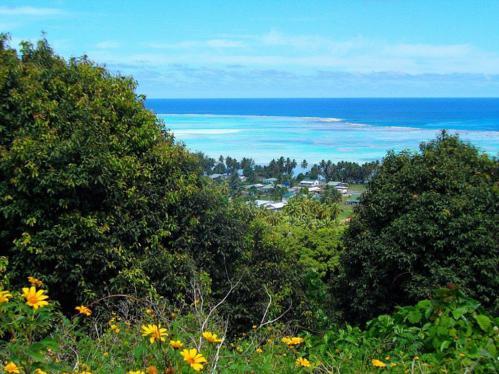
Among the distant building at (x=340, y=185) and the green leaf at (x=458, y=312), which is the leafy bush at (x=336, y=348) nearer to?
the green leaf at (x=458, y=312)

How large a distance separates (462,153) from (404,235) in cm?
231

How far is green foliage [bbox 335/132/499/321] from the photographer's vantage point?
7949 mm

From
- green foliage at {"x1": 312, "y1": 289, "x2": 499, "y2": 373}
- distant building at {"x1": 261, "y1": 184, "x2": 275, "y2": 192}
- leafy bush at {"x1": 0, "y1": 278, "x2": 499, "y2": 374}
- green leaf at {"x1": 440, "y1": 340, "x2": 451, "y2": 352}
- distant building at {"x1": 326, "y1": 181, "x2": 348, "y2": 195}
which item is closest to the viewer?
leafy bush at {"x1": 0, "y1": 278, "x2": 499, "y2": 374}

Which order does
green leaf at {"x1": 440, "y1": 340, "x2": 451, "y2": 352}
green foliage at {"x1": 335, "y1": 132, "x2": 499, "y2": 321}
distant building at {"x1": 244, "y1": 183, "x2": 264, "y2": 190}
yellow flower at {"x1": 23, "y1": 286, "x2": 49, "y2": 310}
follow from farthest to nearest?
distant building at {"x1": 244, "y1": 183, "x2": 264, "y2": 190} < green foliage at {"x1": 335, "y1": 132, "x2": 499, "y2": 321} < green leaf at {"x1": 440, "y1": 340, "x2": 451, "y2": 352} < yellow flower at {"x1": 23, "y1": 286, "x2": 49, "y2": 310}

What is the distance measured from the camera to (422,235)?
27.0 feet

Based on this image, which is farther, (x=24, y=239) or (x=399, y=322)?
(x=24, y=239)

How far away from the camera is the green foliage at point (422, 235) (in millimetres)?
7949

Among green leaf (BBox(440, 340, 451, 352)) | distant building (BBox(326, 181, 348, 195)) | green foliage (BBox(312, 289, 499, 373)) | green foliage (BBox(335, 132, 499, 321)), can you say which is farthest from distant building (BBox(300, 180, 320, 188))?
green leaf (BBox(440, 340, 451, 352))

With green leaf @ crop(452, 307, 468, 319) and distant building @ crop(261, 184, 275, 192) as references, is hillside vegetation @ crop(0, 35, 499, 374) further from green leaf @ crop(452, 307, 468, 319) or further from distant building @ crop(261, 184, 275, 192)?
distant building @ crop(261, 184, 275, 192)

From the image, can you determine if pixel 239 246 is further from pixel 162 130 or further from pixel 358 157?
pixel 358 157

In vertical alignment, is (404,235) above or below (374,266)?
above

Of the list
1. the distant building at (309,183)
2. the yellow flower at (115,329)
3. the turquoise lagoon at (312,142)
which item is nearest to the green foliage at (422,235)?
the yellow flower at (115,329)

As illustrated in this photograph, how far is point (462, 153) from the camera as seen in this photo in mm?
9625

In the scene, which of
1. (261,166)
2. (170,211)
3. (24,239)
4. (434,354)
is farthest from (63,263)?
(261,166)
